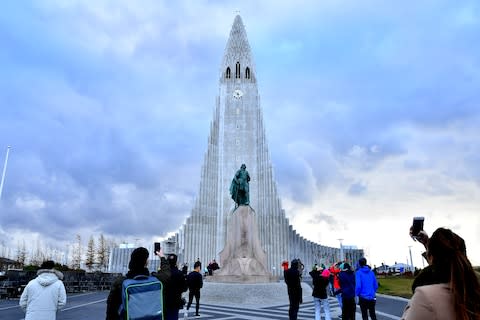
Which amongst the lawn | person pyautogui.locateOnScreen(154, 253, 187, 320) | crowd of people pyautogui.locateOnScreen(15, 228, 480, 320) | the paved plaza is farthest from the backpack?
the lawn

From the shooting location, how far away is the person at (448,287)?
5.22ft

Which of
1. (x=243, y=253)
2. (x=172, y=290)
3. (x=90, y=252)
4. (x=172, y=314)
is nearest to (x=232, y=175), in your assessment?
→ (x=243, y=253)

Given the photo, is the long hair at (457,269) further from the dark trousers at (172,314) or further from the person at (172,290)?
the dark trousers at (172,314)

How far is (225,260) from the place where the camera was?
54.9 feet

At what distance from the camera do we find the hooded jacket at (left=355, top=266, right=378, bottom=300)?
7270 mm

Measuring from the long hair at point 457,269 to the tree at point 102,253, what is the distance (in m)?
66.6

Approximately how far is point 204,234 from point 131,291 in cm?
3977

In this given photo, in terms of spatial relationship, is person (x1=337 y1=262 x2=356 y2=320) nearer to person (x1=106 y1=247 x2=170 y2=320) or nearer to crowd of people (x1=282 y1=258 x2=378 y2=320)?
crowd of people (x1=282 y1=258 x2=378 y2=320)

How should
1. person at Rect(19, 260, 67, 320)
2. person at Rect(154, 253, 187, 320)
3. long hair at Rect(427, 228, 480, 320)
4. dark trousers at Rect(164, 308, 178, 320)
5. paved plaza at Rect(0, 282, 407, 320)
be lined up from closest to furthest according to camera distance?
1. long hair at Rect(427, 228, 480, 320)
2. person at Rect(19, 260, 67, 320)
3. person at Rect(154, 253, 187, 320)
4. dark trousers at Rect(164, 308, 178, 320)
5. paved plaza at Rect(0, 282, 407, 320)

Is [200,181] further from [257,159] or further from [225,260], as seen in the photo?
[225,260]

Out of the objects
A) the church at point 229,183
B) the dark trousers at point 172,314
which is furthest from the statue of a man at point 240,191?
the church at point 229,183

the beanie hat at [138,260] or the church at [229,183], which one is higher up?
the church at [229,183]

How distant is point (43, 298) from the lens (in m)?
4.46

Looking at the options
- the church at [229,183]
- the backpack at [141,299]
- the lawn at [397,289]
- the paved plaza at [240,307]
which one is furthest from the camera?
the church at [229,183]
